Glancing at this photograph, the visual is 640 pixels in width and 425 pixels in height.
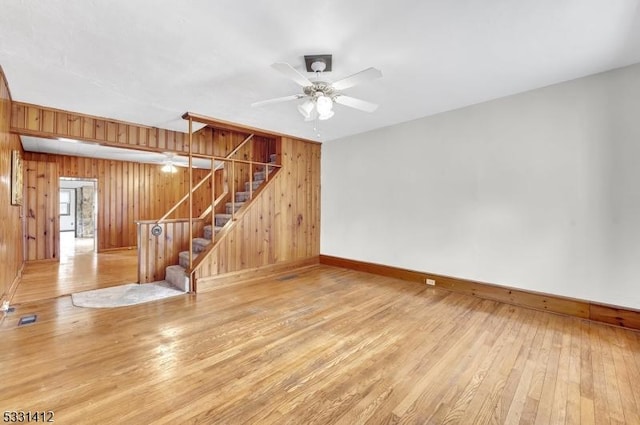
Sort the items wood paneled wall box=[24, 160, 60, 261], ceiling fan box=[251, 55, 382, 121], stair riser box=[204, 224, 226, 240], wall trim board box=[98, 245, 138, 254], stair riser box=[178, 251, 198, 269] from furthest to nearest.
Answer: wall trim board box=[98, 245, 138, 254]
wood paneled wall box=[24, 160, 60, 261]
stair riser box=[204, 224, 226, 240]
stair riser box=[178, 251, 198, 269]
ceiling fan box=[251, 55, 382, 121]

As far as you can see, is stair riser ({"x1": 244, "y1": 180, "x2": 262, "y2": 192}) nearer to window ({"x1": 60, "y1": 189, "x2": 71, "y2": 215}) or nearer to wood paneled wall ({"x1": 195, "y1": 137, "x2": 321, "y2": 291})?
wood paneled wall ({"x1": 195, "y1": 137, "x2": 321, "y2": 291})

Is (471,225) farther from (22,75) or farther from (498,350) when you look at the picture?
(22,75)

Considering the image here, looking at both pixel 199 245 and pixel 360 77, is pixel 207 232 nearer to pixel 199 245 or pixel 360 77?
pixel 199 245

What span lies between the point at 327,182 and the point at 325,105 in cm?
334

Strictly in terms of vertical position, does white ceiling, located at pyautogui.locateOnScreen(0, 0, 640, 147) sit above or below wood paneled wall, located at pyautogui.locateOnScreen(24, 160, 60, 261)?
above

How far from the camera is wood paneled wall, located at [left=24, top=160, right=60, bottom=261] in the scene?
5.90m

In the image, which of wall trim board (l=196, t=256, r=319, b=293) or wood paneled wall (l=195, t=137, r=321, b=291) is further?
wood paneled wall (l=195, t=137, r=321, b=291)

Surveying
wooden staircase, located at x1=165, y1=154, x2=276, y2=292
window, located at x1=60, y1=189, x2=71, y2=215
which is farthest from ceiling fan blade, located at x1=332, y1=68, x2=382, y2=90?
window, located at x1=60, y1=189, x2=71, y2=215

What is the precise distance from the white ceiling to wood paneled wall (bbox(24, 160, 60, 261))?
12.0 ft

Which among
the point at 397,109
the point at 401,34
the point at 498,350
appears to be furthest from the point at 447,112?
the point at 498,350

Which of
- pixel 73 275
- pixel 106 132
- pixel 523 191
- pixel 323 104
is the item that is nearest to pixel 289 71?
pixel 323 104

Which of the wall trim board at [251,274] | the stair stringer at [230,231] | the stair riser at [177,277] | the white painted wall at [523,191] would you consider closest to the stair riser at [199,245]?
the stair stringer at [230,231]

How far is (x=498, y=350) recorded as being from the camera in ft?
8.01

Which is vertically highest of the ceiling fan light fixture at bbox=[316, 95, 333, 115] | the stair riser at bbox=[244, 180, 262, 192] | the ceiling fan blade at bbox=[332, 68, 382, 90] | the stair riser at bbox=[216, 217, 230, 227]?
the ceiling fan blade at bbox=[332, 68, 382, 90]
